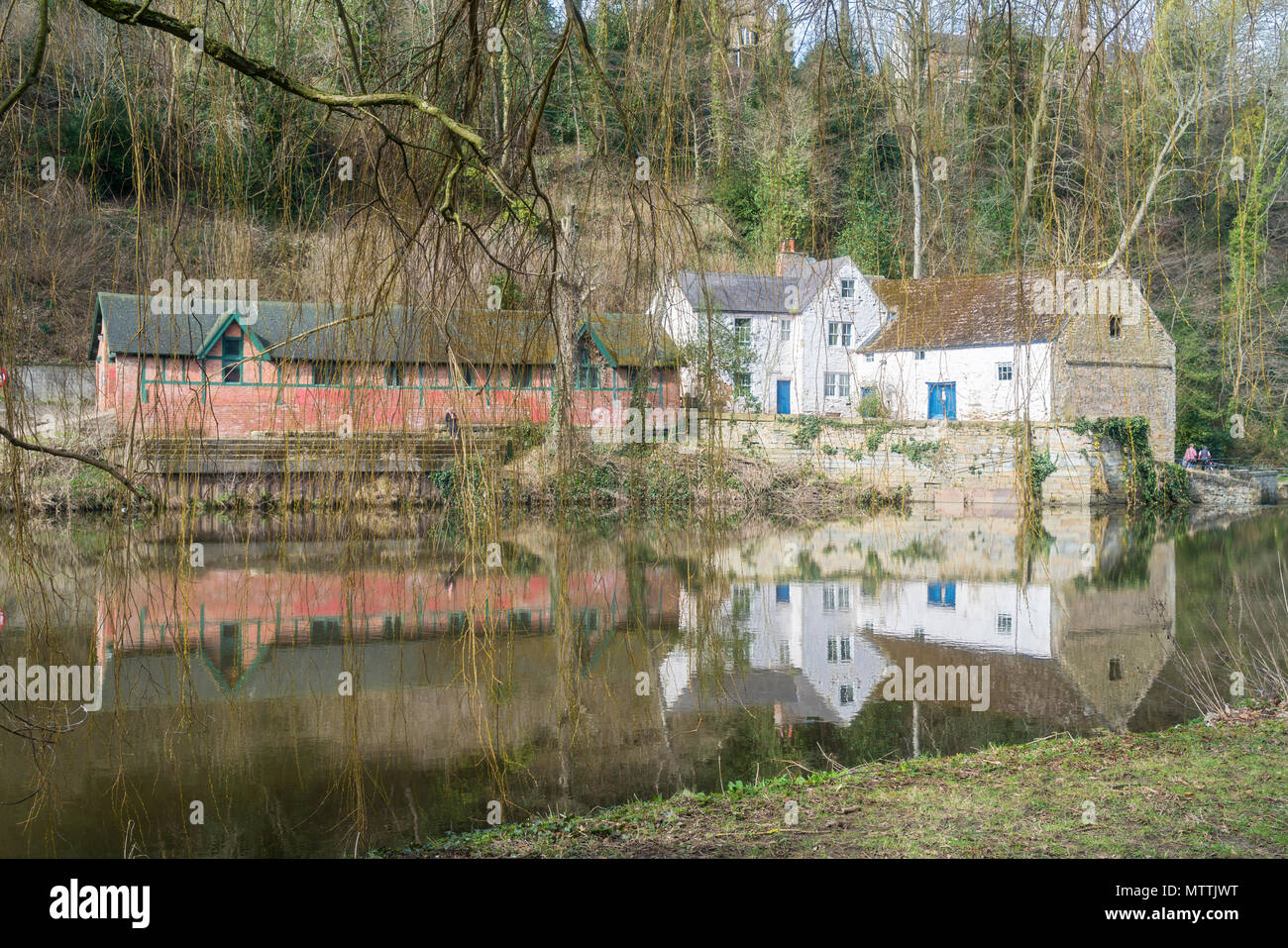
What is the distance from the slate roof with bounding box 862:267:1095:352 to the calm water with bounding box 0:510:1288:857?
2.44 ft

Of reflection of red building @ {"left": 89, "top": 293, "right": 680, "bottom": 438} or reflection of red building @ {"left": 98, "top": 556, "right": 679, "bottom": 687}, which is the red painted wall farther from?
reflection of red building @ {"left": 98, "top": 556, "right": 679, "bottom": 687}

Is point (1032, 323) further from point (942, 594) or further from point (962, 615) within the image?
point (942, 594)

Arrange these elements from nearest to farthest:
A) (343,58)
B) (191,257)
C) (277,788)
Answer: (343,58)
(191,257)
(277,788)

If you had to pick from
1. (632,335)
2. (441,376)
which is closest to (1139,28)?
(632,335)

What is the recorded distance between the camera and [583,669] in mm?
7449

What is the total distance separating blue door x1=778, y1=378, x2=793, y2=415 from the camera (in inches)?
1158

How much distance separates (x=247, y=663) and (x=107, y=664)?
45.0 inches

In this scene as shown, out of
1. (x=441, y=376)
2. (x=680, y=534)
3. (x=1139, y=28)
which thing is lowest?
(x=680, y=534)

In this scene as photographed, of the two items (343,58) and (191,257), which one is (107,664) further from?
(343,58)

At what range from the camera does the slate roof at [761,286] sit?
10.9 ft

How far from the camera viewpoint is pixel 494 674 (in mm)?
3125

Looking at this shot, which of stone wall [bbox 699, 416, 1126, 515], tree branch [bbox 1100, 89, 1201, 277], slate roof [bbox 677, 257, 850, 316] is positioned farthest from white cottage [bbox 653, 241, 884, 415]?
stone wall [bbox 699, 416, 1126, 515]

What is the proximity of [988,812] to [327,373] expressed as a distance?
3645mm

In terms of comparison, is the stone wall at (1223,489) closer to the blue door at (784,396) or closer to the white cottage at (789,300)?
the blue door at (784,396)
